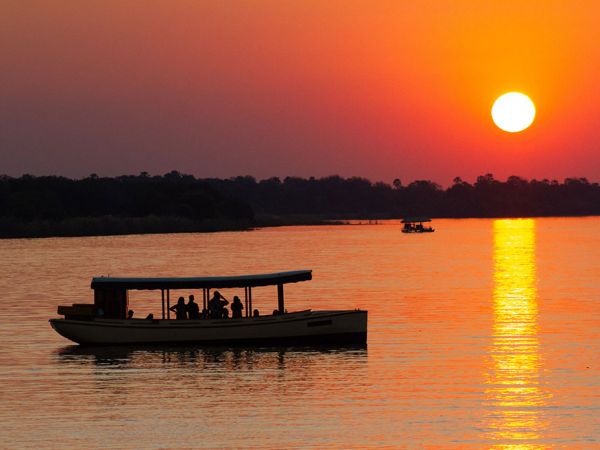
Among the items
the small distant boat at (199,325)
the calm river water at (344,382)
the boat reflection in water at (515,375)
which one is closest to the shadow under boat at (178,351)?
the calm river water at (344,382)

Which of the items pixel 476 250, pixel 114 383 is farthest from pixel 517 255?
pixel 114 383

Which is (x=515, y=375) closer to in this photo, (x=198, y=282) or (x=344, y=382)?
(x=344, y=382)

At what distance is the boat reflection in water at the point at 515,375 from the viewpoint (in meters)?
34.3

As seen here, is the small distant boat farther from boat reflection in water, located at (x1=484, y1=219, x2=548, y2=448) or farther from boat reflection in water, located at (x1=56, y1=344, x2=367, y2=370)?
boat reflection in water, located at (x1=484, y1=219, x2=548, y2=448)

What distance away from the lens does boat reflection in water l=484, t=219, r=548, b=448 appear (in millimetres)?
34281

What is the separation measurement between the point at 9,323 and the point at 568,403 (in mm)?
39988

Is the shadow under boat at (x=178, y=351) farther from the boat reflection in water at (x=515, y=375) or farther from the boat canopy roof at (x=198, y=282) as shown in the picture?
the boat reflection in water at (x=515, y=375)

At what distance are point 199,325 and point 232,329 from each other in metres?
1.54

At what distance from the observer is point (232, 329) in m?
53.1

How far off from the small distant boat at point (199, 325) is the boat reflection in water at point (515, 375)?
782 cm

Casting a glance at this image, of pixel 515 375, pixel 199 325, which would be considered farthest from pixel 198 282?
pixel 515 375

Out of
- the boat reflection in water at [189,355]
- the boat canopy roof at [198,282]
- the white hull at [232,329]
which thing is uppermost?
the boat canopy roof at [198,282]

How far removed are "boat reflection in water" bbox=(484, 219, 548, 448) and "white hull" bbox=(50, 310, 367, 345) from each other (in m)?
7.18

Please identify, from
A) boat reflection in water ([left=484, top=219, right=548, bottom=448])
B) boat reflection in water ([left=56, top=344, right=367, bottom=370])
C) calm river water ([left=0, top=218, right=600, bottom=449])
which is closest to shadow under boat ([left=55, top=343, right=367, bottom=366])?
boat reflection in water ([left=56, top=344, right=367, bottom=370])
